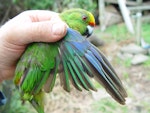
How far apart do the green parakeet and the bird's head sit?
0.64 ft

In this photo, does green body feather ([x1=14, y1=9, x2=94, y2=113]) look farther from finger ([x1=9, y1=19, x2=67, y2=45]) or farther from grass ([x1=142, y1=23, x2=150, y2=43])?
grass ([x1=142, y1=23, x2=150, y2=43])

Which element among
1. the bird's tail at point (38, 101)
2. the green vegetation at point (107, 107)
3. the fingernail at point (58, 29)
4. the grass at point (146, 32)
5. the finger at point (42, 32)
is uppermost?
the fingernail at point (58, 29)

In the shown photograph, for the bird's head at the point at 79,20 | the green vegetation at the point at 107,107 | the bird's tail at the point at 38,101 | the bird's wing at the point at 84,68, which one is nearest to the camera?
the bird's wing at the point at 84,68

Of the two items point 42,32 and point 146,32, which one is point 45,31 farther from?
point 146,32

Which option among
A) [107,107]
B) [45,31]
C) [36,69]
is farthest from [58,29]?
[107,107]

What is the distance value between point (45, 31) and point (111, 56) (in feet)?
13.0

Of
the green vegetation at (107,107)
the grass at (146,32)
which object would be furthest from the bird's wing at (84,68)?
the grass at (146,32)

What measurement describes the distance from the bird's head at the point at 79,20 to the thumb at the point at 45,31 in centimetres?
17

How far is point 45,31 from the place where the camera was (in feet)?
5.02

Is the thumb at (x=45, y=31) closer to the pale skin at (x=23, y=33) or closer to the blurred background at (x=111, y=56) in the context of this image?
the pale skin at (x=23, y=33)

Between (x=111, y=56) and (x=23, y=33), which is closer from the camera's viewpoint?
(x=23, y=33)

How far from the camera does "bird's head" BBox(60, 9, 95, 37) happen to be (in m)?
1.73

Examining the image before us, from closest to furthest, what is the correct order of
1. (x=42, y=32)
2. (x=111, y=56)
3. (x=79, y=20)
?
(x=42, y=32)
(x=79, y=20)
(x=111, y=56)

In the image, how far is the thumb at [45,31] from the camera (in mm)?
1489
